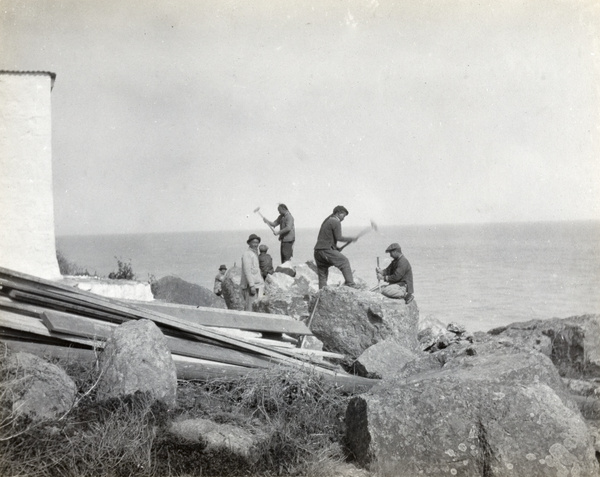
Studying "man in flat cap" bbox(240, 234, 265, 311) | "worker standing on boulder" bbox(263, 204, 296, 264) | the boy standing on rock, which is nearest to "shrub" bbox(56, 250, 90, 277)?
the boy standing on rock

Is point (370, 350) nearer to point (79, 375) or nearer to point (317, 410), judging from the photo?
point (317, 410)

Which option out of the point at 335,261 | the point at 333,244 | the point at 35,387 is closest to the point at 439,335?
the point at 335,261

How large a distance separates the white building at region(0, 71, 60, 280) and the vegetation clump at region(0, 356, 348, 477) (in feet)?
20.0

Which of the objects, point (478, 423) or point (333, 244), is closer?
point (478, 423)

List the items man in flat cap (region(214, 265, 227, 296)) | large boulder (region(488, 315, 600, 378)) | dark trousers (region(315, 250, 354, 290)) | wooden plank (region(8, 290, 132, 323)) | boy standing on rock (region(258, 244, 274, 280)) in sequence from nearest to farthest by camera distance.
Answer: wooden plank (region(8, 290, 132, 323))
large boulder (region(488, 315, 600, 378))
dark trousers (region(315, 250, 354, 290))
boy standing on rock (region(258, 244, 274, 280))
man in flat cap (region(214, 265, 227, 296))

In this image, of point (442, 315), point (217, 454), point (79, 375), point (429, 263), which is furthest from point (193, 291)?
point (429, 263)

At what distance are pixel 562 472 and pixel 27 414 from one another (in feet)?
12.9

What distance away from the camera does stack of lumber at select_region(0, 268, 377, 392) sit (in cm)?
621

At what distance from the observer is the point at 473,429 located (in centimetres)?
482

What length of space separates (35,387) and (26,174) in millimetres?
7224

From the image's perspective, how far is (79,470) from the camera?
477cm

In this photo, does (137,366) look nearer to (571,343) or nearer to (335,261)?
(335,261)

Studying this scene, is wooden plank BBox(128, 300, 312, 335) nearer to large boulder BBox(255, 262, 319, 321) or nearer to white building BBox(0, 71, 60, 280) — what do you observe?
large boulder BBox(255, 262, 319, 321)

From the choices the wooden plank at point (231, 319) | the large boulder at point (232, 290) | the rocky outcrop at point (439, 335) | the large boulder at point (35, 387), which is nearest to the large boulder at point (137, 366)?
the large boulder at point (35, 387)
